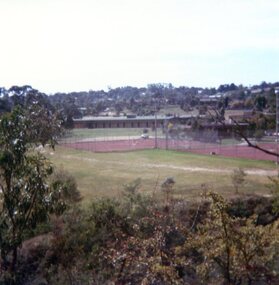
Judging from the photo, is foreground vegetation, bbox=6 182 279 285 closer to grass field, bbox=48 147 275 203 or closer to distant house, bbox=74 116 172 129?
grass field, bbox=48 147 275 203

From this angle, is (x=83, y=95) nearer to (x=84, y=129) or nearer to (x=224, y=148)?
(x=84, y=129)

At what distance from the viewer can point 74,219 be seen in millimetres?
15227

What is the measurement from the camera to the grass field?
95.6ft

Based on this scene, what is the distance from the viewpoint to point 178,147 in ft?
173

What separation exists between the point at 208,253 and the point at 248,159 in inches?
1421

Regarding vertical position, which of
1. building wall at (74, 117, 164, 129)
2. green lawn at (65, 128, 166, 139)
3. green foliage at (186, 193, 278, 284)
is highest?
green foliage at (186, 193, 278, 284)

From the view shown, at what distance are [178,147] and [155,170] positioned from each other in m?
15.1

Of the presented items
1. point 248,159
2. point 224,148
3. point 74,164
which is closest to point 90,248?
point 74,164

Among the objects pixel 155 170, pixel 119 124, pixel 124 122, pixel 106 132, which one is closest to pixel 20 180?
pixel 155 170

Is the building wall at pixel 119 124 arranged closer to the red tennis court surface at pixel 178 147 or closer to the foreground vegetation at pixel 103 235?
the red tennis court surface at pixel 178 147

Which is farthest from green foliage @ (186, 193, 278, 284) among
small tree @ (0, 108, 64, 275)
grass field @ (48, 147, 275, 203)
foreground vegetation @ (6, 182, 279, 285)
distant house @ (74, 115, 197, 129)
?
distant house @ (74, 115, 197, 129)

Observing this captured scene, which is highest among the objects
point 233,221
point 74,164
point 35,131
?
point 35,131

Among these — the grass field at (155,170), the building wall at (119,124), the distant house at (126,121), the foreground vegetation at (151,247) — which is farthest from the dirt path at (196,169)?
the building wall at (119,124)

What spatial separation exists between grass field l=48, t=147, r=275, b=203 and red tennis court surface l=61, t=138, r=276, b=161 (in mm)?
2428
